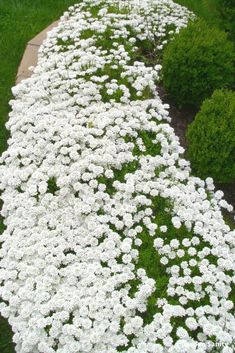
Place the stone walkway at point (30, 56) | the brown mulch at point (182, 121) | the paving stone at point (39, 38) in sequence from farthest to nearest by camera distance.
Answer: the paving stone at point (39, 38), the stone walkway at point (30, 56), the brown mulch at point (182, 121)

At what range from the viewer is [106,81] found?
7035 millimetres

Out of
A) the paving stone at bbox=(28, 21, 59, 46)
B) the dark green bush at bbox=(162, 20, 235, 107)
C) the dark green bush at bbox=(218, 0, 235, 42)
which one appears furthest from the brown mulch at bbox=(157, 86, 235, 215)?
the paving stone at bbox=(28, 21, 59, 46)

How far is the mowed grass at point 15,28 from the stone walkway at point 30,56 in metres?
0.22

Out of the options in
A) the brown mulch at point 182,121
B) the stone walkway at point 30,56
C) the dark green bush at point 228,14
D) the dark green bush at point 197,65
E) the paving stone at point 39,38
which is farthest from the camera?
the paving stone at point 39,38

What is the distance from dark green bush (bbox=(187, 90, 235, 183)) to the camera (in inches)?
229

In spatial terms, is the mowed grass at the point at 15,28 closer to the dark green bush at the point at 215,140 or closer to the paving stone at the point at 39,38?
the paving stone at the point at 39,38

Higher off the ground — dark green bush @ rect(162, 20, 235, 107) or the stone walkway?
dark green bush @ rect(162, 20, 235, 107)

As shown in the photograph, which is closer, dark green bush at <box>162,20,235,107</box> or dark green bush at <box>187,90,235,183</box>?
dark green bush at <box>187,90,235,183</box>

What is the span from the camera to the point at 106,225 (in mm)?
5301

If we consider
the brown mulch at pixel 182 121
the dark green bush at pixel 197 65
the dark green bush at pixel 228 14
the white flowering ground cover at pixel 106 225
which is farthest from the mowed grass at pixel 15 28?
the dark green bush at pixel 228 14

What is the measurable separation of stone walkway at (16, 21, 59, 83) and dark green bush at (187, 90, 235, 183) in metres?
2.97

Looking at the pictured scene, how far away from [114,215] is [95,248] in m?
0.43

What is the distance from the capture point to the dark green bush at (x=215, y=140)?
581 centimetres

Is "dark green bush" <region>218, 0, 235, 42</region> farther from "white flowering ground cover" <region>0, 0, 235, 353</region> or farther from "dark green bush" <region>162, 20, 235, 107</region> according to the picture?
"white flowering ground cover" <region>0, 0, 235, 353</region>
